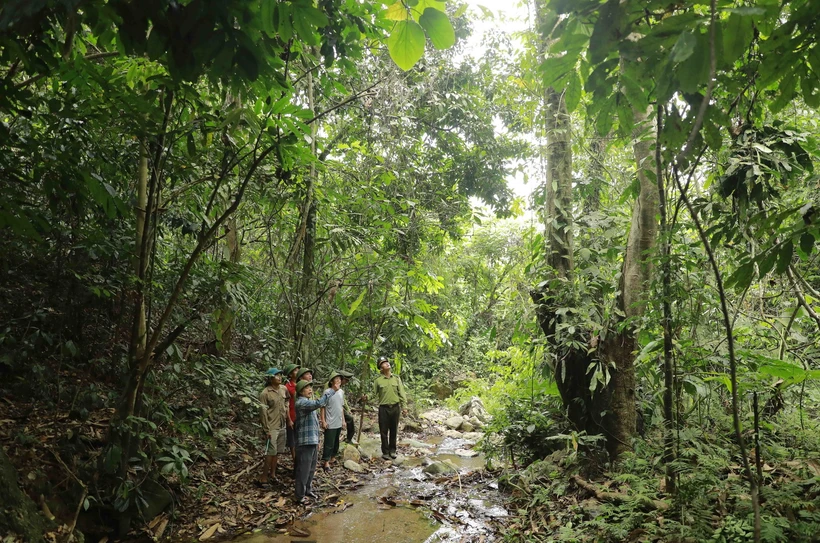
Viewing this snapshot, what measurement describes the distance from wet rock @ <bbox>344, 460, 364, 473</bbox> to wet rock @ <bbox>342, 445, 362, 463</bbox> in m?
0.21

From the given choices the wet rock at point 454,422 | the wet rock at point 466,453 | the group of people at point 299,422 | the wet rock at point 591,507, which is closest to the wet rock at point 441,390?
the wet rock at point 454,422

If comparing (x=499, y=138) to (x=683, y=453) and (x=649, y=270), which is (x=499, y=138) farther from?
(x=683, y=453)

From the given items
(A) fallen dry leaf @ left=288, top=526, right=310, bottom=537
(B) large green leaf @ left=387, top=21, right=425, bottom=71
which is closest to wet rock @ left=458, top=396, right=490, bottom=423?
(A) fallen dry leaf @ left=288, top=526, right=310, bottom=537

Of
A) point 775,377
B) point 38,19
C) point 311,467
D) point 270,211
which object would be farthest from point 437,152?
point 38,19

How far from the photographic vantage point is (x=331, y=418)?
7.58m

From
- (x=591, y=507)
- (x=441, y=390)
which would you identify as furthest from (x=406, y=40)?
(x=441, y=390)

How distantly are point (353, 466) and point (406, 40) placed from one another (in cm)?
721

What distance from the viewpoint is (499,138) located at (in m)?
13.0

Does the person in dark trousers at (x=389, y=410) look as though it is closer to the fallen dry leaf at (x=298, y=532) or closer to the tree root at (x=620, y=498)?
the fallen dry leaf at (x=298, y=532)

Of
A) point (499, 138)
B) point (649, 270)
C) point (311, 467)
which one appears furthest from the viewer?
point (499, 138)

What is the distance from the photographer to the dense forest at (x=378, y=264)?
218 cm

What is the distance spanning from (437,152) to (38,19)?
10.4m

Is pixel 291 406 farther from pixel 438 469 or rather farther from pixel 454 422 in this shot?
pixel 454 422

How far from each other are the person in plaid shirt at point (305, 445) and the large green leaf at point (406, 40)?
17.3 ft
